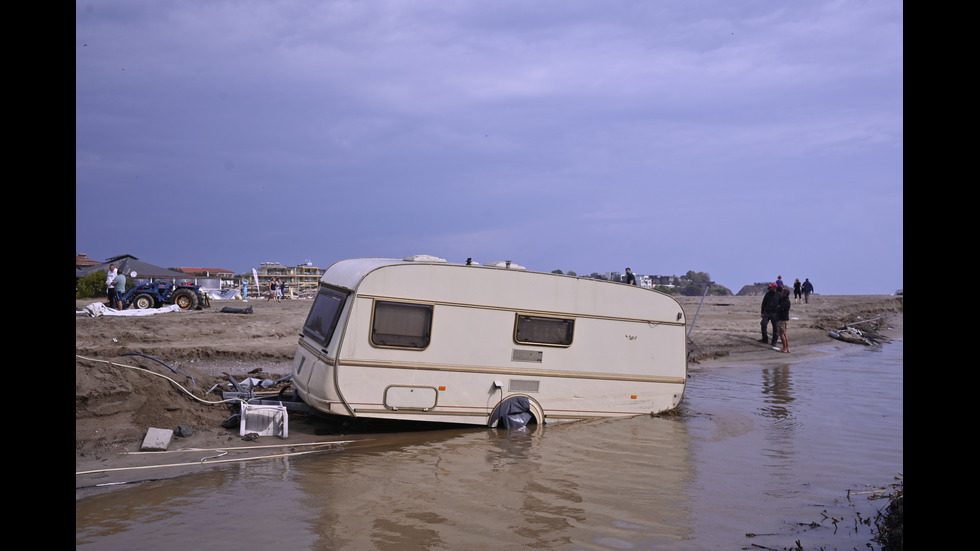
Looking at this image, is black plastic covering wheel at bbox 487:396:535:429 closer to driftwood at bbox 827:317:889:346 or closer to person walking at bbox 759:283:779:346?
person walking at bbox 759:283:779:346

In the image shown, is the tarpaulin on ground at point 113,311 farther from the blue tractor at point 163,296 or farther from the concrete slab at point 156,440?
the concrete slab at point 156,440

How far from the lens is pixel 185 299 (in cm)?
2466

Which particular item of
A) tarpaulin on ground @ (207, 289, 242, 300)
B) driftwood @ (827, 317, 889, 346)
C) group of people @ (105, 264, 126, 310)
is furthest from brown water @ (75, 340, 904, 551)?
tarpaulin on ground @ (207, 289, 242, 300)

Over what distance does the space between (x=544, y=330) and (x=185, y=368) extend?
644 cm

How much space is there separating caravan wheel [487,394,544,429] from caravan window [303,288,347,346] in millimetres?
2626

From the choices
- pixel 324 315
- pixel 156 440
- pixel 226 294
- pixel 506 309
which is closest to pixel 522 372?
pixel 506 309

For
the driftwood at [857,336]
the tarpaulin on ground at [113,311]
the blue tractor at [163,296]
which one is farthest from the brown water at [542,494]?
the blue tractor at [163,296]

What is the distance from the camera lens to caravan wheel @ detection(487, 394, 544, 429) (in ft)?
32.7

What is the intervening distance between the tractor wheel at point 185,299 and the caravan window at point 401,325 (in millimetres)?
17916

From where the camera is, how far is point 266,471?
7844 millimetres

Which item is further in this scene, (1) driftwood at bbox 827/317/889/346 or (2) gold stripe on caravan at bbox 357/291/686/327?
(1) driftwood at bbox 827/317/889/346

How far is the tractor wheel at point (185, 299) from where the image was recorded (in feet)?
80.6
